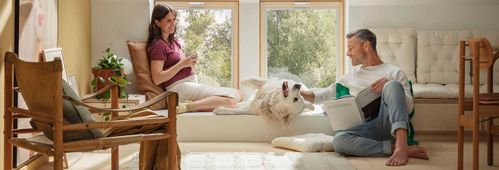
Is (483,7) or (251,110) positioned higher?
(483,7)

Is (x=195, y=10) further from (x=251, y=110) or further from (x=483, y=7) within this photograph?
(x=483, y=7)

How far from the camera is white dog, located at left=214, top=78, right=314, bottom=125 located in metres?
6.14

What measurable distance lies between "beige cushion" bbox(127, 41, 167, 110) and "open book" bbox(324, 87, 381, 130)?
69.3 inches

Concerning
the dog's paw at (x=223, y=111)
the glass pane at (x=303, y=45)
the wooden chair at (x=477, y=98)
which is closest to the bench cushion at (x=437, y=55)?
the glass pane at (x=303, y=45)

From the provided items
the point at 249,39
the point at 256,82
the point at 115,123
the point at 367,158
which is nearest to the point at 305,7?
the point at 249,39

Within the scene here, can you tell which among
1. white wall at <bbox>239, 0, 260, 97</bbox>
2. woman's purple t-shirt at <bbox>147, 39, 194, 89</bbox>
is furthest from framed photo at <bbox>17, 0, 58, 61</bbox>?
white wall at <bbox>239, 0, 260, 97</bbox>

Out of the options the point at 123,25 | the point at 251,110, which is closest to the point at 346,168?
the point at 251,110

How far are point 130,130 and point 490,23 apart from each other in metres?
4.63

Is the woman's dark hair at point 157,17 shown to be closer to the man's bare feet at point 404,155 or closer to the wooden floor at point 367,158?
the wooden floor at point 367,158

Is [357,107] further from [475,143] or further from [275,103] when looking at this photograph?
[475,143]

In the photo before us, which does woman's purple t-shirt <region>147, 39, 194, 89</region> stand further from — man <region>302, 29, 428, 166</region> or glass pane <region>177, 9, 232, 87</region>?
man <region>302, 29, 428, 166</region>

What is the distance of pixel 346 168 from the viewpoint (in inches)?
192

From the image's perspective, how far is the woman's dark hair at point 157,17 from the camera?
6.70 meters

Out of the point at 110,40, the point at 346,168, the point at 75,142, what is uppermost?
the point at 110,40
